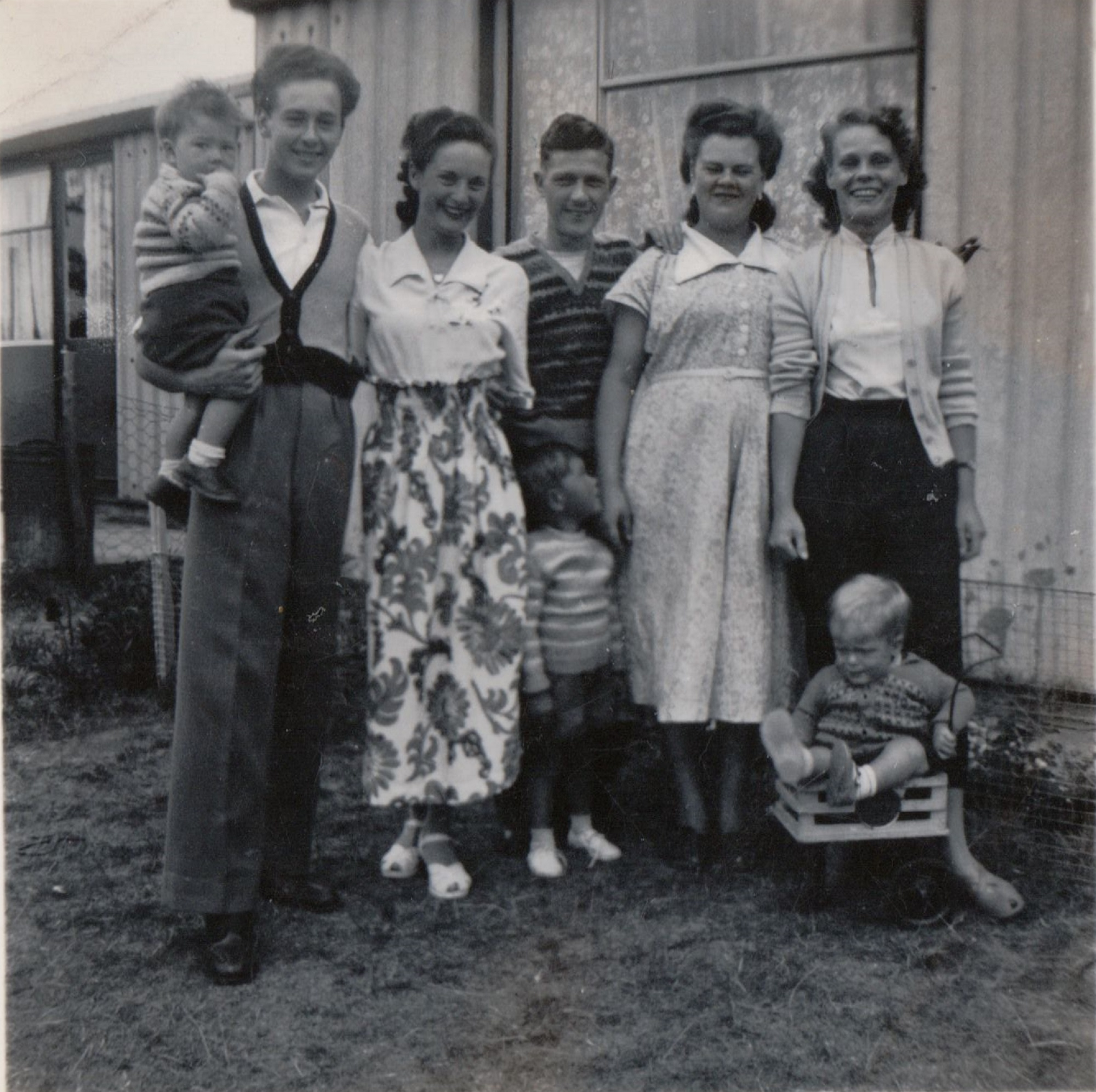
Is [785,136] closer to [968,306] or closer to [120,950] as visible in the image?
[968,306]

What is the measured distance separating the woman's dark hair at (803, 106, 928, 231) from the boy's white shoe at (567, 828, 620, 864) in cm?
192

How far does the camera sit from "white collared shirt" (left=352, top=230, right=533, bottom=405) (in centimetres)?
291

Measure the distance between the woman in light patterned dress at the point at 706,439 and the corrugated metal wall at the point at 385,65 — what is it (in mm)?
1952

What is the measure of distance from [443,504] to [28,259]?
17.5ft

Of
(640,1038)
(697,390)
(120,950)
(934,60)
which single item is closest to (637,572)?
(697,390)

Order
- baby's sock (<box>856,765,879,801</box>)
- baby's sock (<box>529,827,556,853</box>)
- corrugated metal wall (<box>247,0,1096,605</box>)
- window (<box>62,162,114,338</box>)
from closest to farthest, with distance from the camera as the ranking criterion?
baby's sock (<box>856,765,879,801</box>) → baby's sock (<box>529,827,556,853</box>) → corrugated metal wall (<box>247,0,1096,605</box>) → window (<box>62,162,114,338</box>)

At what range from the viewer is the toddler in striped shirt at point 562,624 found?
3145 mm

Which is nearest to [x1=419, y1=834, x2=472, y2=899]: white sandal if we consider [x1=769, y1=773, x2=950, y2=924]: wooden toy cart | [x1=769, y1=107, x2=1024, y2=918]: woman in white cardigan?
[x1=769, y1=773, x2=950, y2=924]: wooden toy cart

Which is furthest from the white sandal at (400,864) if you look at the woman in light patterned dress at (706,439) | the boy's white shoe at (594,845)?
the woman in light patterned dress at (706,439)

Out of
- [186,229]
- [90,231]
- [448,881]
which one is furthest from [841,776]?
[90,231]

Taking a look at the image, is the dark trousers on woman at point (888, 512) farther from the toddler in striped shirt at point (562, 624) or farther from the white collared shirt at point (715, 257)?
the toddler in striped shirt at point (562, 624)

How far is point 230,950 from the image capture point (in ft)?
8.73

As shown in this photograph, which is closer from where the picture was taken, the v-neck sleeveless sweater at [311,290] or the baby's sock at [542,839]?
the v-neck sleeveless sweater at [311,290]

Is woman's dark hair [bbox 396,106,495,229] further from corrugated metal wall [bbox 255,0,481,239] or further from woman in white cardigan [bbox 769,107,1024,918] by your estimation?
corrugated metal wall [bbox 255,0,481,239]
